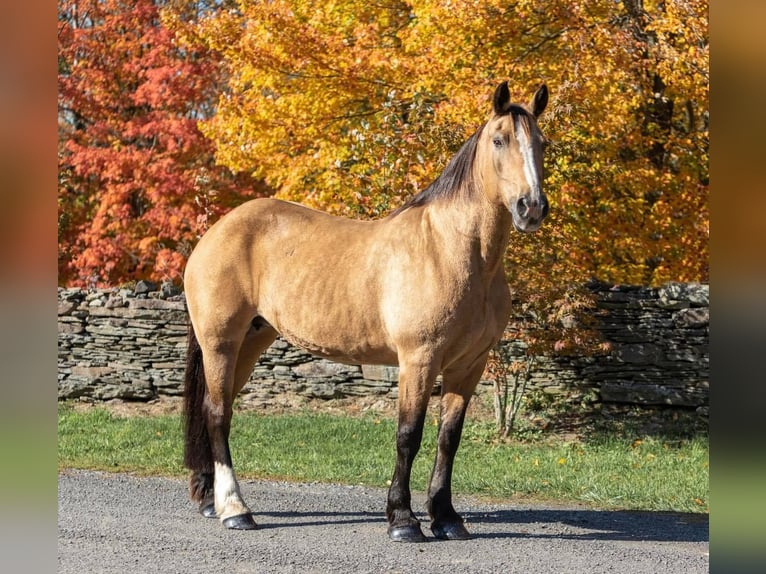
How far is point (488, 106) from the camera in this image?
329 inches

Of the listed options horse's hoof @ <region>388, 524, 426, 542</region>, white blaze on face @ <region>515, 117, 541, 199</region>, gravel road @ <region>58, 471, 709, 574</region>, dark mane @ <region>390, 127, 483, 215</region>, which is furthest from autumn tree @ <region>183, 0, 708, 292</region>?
horse's hoof @ <region>388, 524, 426, 542</region>

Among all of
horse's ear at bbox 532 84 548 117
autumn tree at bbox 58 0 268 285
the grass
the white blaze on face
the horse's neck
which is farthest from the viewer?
autumn tree at bbox 58 0 268 285

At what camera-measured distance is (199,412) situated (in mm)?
5859

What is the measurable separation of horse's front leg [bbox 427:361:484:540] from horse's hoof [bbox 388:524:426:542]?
0.18 metres

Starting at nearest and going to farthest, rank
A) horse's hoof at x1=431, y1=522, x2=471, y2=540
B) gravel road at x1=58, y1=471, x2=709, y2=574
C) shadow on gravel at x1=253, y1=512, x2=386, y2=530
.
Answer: gravel road at x1=58, y1=471, x2=709, y2=574 → horse's hoof at x1=431, y1=522, x2=471, y2=540 → shadow on gravel at x1=253, y1=512, x2=386, y2=530

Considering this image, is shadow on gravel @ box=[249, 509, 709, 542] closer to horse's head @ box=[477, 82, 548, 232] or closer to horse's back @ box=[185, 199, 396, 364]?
horse's back @ box=[185, 199, 396, 364]

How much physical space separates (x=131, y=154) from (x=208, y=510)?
25.3 feet

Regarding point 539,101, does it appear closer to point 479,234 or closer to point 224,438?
point 479,234

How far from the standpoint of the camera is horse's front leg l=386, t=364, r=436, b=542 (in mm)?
4992

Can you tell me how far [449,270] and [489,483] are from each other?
258 cm

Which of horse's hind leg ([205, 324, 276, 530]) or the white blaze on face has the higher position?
the white blaze on face

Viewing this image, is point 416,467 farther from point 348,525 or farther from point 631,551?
point 631,551

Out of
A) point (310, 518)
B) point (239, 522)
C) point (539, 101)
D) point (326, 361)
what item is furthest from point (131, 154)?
point (539, 101)

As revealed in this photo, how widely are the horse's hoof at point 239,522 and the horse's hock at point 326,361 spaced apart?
17.1 ft
